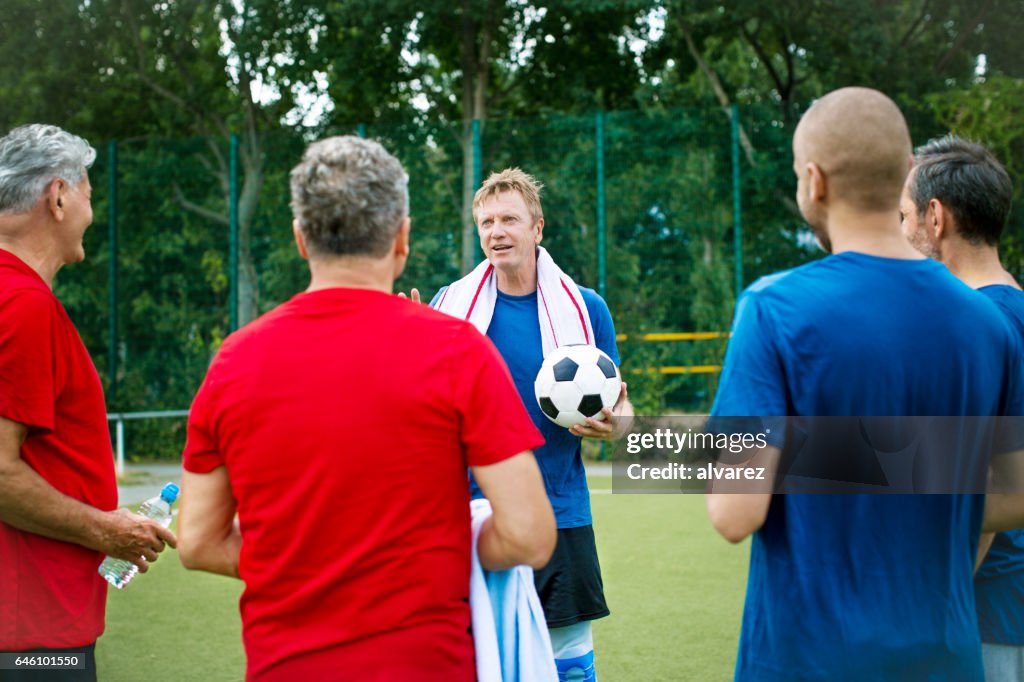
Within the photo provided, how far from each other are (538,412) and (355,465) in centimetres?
196

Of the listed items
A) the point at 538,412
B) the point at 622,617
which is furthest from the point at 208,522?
the point at 622,617

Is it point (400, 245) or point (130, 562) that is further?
point (130, 562)

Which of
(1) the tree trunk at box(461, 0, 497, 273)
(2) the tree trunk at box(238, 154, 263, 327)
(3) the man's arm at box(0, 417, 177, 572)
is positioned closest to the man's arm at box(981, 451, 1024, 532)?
(3) the man's arm at box(0, 417, 177, 572)

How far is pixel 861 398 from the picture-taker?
2111 mm

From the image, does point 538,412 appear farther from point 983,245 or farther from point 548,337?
point 983,245

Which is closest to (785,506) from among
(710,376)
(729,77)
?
(710,376)

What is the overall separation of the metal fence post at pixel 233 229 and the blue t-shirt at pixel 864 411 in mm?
14781

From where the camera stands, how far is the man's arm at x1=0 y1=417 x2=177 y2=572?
108 inches

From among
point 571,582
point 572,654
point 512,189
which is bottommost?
point 572,654

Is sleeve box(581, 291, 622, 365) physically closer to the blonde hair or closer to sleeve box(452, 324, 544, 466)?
the blonde hair

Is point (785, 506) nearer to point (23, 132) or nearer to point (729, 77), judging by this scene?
point (23, 132)

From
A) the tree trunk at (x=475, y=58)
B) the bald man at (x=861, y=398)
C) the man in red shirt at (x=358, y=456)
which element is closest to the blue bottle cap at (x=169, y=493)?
the man in red shirt at (x=358, y=456)

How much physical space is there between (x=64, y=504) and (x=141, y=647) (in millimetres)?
3549

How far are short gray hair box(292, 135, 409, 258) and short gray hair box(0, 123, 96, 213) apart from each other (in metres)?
1.22
